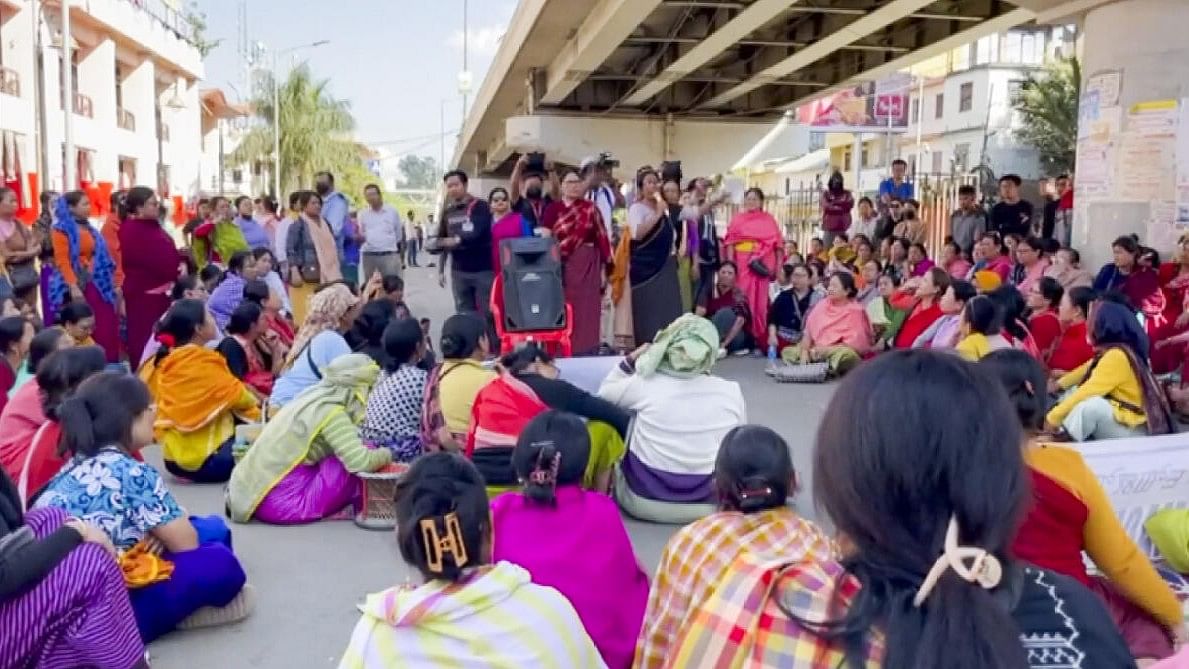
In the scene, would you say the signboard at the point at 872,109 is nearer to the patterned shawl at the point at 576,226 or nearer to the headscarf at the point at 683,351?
the patterned shawl at the point at 576,226

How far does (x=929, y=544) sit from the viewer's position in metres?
1.28

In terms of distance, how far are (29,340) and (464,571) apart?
4105 mm

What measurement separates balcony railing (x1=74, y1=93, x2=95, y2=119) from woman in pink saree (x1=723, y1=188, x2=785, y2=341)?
1658 centimetres

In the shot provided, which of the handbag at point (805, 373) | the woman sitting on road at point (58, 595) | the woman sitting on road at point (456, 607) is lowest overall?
the handbag at point (805, 373)

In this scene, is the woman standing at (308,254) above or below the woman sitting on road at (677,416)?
above

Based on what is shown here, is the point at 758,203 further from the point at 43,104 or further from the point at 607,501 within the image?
the point at 43,104

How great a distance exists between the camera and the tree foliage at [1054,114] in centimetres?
2491

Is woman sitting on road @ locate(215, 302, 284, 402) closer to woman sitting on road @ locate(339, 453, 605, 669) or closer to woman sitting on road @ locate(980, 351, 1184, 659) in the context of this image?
woman sitting on road @ locate(339, 453, 605, 669)

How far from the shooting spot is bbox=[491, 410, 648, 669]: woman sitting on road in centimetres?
311

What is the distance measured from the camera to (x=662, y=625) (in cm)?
267

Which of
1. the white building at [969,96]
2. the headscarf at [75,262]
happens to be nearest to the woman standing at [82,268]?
the headscarf at [75,262]

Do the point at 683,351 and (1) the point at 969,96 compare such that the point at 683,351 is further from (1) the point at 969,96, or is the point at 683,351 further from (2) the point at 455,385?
(1) the point at 969,96

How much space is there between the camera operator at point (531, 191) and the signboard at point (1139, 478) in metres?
5.37

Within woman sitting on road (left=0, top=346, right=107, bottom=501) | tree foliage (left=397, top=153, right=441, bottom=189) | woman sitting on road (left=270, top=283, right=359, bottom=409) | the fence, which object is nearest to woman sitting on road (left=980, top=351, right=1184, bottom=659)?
woman sitting on road (left=0, top=346, right=107, bottom=501)
